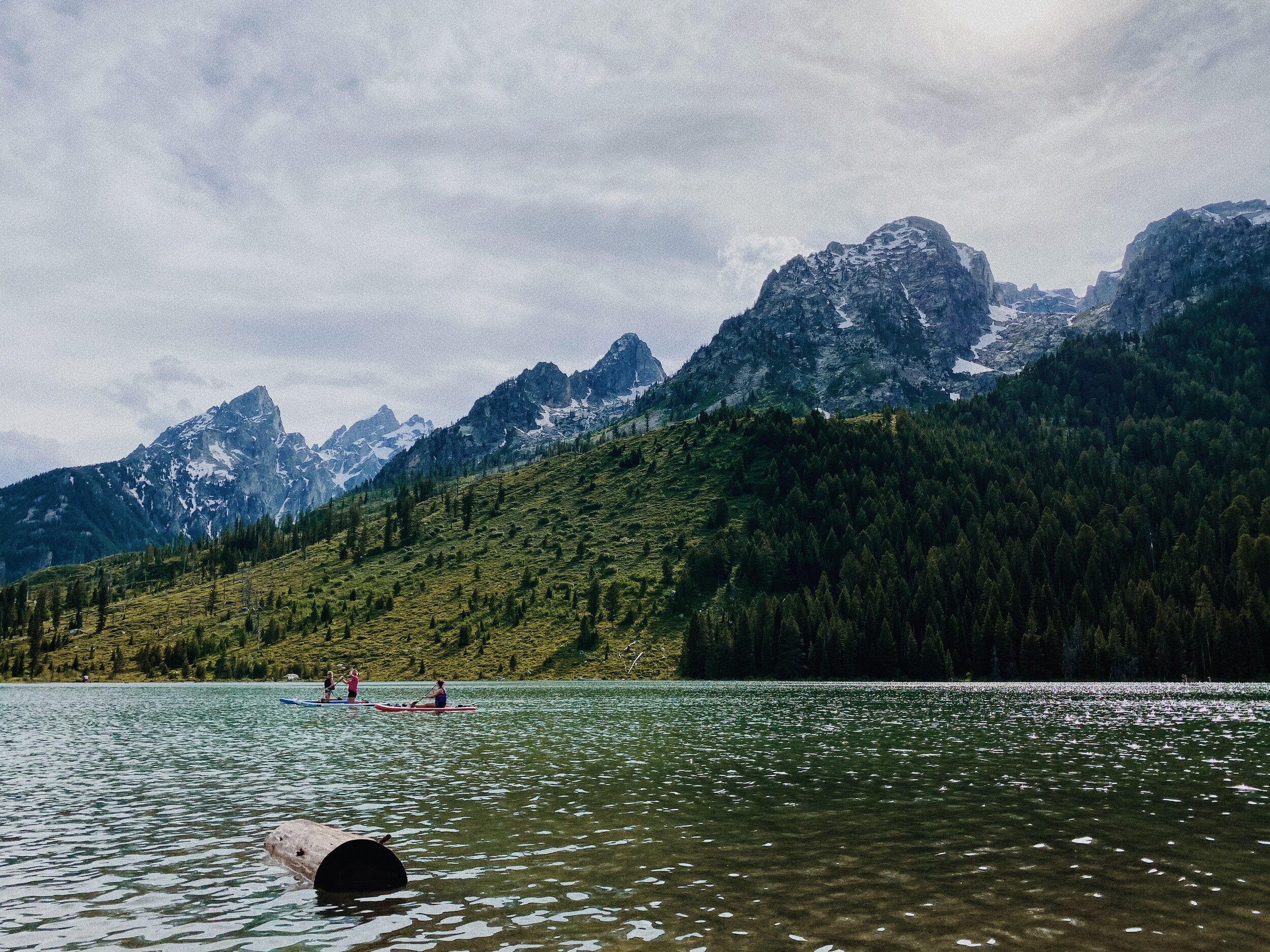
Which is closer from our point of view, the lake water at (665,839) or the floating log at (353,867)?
the lake water at (665,839)

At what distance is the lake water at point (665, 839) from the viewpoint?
61.4 ft

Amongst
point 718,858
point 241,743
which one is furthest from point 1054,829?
point 241,743

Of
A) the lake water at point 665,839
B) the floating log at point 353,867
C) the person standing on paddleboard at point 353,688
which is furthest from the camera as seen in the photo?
the person standing on paddleboard at point 353,688

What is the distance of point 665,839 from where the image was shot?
1105 inches

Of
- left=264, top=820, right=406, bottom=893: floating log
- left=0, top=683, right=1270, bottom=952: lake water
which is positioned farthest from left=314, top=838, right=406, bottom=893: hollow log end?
left=0, top=683, right=1270, bottom=952: lake water

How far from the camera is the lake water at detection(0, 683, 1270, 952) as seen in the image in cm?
1870

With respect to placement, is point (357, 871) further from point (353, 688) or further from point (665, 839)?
point (353, 688)

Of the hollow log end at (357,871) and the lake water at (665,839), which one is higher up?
the hollow log end at (357,871)

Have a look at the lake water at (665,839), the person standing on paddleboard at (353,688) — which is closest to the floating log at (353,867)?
the lake water at (665,839)

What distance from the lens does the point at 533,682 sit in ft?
630

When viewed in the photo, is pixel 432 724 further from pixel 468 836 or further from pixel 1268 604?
pixel 1268 604

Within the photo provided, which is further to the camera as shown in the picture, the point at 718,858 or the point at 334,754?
the point at 334,754

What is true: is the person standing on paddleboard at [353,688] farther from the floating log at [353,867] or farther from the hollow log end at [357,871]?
the hollow log end at [357,871]

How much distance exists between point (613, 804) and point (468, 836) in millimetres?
7537
